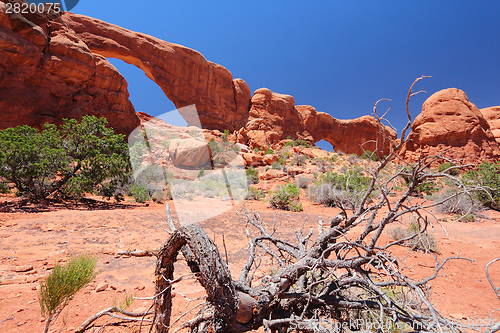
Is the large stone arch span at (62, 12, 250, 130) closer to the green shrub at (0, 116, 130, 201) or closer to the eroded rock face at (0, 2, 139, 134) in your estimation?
the eroded rock face at (0, 2, 139, 134)

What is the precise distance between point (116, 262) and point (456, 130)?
25342 mm

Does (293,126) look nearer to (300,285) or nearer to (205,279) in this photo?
(300,285)

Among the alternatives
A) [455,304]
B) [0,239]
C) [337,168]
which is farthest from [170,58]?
[455,304]

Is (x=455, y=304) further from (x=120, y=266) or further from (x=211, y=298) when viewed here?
(x=120, y=266)

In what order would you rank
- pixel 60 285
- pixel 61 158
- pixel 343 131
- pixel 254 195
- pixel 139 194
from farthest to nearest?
pixel 343 131, pixel 254 195, pixel 139 194, pixel 61 158, pixel 60 285

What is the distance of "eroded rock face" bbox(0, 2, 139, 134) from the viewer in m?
13.1

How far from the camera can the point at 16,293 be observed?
2.59 metres

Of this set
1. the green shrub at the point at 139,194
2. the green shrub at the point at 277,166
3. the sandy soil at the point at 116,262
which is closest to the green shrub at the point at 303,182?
the green shrub at the point at 277,166

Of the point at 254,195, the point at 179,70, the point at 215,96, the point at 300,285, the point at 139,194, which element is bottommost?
the point at 139,194

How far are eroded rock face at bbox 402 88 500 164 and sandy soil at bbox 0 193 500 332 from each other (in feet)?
52.0

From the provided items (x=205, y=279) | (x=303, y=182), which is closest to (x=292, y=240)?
(x=205, y=279)

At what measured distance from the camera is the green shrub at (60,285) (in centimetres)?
189

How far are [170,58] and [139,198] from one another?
1978 cm

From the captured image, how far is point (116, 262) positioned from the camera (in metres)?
3.85
